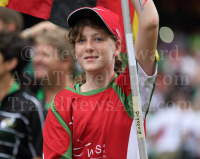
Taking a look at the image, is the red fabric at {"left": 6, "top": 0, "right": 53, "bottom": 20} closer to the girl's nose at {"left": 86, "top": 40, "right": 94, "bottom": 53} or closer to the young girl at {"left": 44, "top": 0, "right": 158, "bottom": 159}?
the young girl at {"left": 44, "top": 0, "right": 158, "bottom": 159}

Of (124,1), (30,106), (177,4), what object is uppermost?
(177,4)

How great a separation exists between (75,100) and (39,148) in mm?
988

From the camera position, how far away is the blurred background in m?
6.46

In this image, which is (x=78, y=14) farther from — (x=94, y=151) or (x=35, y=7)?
(x=94, y=151)

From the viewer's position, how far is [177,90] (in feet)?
25.6

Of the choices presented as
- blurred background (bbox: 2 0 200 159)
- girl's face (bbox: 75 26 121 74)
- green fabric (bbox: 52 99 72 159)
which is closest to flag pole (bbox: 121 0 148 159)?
girl's face (bbox: 75 26 121 74)

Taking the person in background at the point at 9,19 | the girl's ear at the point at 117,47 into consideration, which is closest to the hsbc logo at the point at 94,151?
the girl's ear at the point at 117,47

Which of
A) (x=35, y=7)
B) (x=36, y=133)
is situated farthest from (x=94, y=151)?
(x=35, y=7)

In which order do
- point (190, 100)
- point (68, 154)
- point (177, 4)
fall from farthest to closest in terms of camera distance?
1. point (177, 4)
2. point (190, 100)
3. point (68, 154)

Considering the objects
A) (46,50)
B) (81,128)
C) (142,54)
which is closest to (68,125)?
(81,128)

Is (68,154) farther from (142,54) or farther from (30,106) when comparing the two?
(30,106)

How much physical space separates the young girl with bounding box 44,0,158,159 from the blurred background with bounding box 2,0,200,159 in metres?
3.38

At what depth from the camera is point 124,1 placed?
6.52 ft

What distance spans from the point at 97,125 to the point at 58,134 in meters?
0.24
